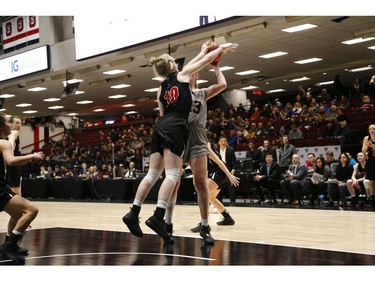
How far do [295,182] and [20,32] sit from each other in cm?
1333

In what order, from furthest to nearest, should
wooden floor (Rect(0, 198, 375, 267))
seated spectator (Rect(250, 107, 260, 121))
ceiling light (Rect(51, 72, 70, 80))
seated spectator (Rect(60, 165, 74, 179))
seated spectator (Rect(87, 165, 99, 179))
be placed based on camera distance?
seated spectator (Rect(250, 107, 260, 121)) → ceiling light (Rect(51, 72, 70, 80)) → seated spectator (Rect(60, 165, 74, 179)) → seated spectator (Rect(87, 165, 99, 179)) → wooden floor (Rect(0, 198, 375, 267))

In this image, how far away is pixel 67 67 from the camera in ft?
58.4

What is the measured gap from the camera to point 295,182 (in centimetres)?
1184

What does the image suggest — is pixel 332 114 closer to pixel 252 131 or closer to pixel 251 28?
pixel 252 131

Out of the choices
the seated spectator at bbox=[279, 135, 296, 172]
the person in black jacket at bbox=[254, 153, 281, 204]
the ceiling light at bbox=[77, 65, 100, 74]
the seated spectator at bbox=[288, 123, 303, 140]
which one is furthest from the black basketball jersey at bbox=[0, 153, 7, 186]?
the ceiling light at bbox=[77, 65, 100, 74]

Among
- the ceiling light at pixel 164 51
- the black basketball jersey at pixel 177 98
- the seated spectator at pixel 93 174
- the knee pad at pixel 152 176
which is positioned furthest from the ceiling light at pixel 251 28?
the knee pad at pixel 152 176

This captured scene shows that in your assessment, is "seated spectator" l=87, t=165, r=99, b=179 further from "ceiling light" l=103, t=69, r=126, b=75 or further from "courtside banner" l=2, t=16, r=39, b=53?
"courtside banner" l=2, t=16, r=39, b=53

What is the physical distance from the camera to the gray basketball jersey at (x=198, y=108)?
16.2 feet

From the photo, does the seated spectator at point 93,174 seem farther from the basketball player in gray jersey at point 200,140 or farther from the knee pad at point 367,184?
the basketball player in gray jersey at point 200,140

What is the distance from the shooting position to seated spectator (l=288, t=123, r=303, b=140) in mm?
14750

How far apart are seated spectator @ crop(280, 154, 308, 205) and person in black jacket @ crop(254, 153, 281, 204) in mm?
329

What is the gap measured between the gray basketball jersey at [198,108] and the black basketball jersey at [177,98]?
0.15 meters
